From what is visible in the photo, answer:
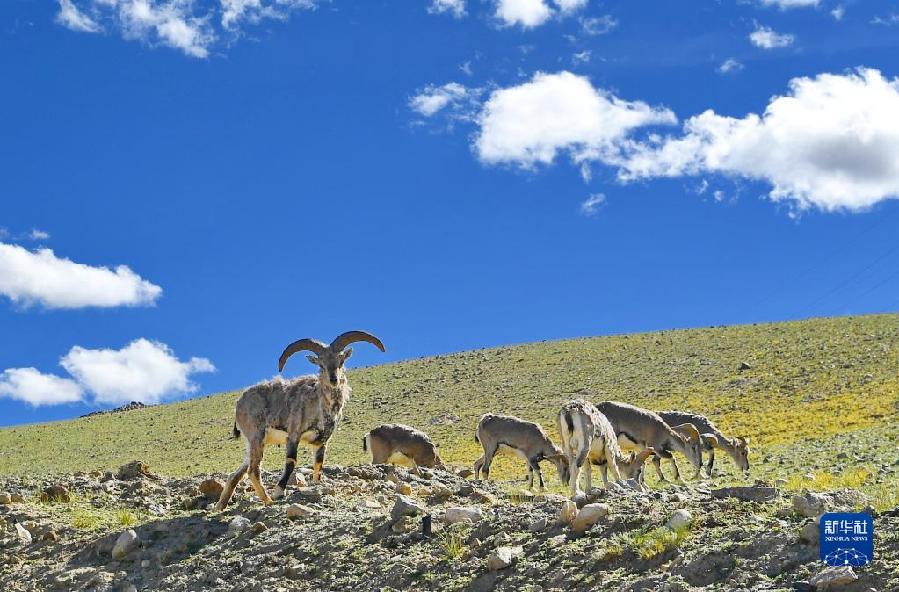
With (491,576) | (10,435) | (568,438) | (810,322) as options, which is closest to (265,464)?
(568,438)

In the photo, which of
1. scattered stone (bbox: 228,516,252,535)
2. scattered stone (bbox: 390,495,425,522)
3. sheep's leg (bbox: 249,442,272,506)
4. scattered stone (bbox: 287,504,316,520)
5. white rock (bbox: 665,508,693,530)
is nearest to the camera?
white rock (bbox: 665,508,693,530)

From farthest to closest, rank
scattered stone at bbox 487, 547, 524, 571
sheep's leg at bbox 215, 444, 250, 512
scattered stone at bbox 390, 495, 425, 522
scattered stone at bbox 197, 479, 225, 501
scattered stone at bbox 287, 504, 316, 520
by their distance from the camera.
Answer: scattered stone at bbox 197, 479, 225, 501
sheep's leg at bbox 215, 444, 250, 512
scattered stone at bbox 287, 504, 316, 520
scattered stone at bbox 390, 495, 425, 522
scattered stone at bbox 487, 547, 524, 571

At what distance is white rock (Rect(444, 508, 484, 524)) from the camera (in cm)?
1207

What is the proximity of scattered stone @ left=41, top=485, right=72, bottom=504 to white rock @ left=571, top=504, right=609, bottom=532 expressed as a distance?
36.3ft

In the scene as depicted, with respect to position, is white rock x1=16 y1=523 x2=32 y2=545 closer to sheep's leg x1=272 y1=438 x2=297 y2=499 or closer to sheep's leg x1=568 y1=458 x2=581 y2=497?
sheep's leg x1=272 y1=438 x2=297 y2=499

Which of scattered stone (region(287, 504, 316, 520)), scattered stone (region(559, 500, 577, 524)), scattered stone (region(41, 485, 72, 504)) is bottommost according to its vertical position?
scattered stone (region(559, 500, 577, 524))

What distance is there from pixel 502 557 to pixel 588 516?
1.13 m

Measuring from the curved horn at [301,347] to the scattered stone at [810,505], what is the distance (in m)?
8.93

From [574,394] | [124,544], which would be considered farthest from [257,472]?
[574,394]

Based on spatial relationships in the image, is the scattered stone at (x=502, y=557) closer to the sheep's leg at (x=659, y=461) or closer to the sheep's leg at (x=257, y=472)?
the sheep's leg at (x=257, y=472)

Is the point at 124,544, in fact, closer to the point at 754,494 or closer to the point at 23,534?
the point at 23,534

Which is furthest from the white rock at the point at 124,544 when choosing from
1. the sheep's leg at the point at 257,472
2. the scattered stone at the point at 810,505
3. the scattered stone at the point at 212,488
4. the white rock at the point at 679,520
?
the scattered stone at the point at 810,505

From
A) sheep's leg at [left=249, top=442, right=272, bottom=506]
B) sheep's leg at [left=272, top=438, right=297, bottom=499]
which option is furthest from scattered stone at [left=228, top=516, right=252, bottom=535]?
sheep's leg at [left=272, top=438, right=297, bottom=499]

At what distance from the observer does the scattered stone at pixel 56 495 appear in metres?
17.6
